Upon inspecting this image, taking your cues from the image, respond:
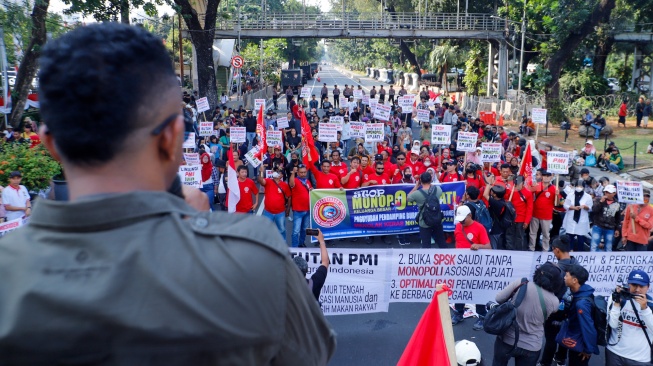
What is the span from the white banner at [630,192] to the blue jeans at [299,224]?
5.19 meters

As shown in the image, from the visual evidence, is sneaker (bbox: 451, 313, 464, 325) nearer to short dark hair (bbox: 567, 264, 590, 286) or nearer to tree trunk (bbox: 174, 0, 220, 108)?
short dark hair (bbox: 567, 264, 590, 286)

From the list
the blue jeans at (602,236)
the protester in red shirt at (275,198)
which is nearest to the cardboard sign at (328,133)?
the protester in red shirt at (275,198)

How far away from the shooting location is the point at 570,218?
10.8 metres

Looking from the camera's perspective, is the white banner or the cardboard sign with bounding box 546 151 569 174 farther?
the cardboard sign with bounding box 546 151 569 174

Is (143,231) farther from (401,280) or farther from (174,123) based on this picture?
(401,280)

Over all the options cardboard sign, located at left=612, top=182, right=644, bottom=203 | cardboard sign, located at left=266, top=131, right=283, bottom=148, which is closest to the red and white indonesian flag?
cardboard sign, located at left=266, top=131, right=283, bottom=148

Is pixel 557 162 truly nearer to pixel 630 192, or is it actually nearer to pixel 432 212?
pixel 630 192

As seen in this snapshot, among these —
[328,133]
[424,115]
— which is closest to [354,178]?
[328,133]

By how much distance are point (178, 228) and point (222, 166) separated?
1275 centimetres

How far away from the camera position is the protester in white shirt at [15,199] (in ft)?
30.5

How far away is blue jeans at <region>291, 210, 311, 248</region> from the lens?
36.5 feet

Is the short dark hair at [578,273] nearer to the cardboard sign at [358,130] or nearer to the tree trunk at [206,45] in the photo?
the cardboard sign at [358,130]

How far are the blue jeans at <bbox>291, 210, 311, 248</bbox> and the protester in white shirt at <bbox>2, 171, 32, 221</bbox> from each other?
4.33m

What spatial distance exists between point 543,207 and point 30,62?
15121mm
